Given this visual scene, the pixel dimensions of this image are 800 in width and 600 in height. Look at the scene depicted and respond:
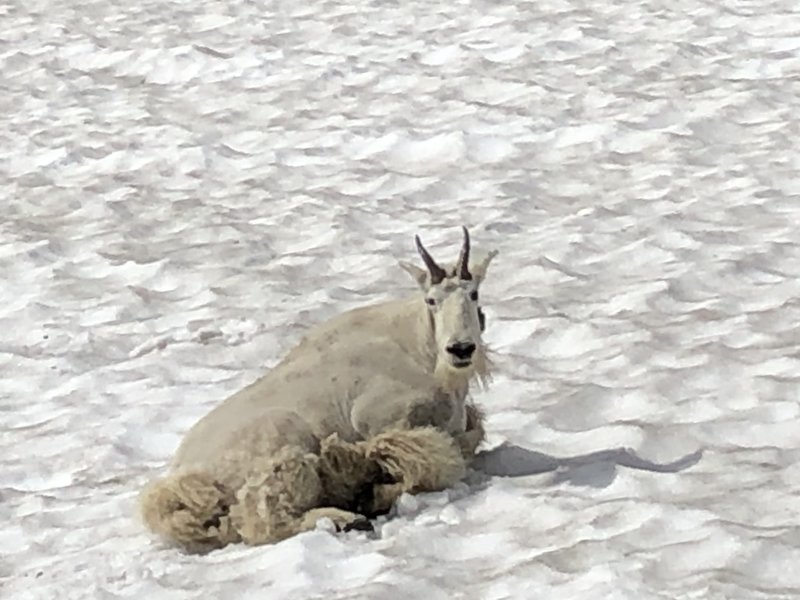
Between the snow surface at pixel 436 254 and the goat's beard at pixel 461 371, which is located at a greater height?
the goat's beard at pixel 461 371

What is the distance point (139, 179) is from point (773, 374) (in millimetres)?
5606

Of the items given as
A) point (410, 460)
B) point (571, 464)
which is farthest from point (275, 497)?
point (571, 464)

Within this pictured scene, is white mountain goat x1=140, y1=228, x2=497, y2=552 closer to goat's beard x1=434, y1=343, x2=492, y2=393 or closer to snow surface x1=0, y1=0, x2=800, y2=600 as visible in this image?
goat's beard x1=434, y1=343, x2=492, y2=393

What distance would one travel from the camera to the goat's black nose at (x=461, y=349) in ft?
16.7

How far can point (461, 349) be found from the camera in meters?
5.10

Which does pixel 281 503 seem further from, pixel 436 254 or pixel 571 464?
pixel 436 254

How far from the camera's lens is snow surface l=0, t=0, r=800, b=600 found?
16.1 feet

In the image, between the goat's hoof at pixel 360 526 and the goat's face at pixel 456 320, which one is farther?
the goat's face at pixel 456 320

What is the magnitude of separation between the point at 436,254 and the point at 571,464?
341 cm

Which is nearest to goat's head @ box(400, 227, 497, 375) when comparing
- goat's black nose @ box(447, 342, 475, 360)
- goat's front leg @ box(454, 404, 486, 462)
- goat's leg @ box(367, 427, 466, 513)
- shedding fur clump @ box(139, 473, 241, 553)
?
goat's black nose @ box(447, 342, 475, 360)

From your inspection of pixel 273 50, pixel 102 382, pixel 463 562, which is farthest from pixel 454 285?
pixel 273 50

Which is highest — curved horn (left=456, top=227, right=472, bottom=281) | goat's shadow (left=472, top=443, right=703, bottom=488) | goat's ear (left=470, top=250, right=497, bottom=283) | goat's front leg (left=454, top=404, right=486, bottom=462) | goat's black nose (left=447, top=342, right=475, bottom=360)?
curved horn (left=456, top=227, right=472, bottom=281)

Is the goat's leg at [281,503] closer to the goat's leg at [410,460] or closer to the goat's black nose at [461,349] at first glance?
the goat's leg at [410,460]

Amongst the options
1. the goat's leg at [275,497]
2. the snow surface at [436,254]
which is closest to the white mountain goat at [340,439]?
the goat's leg at [275,497]
